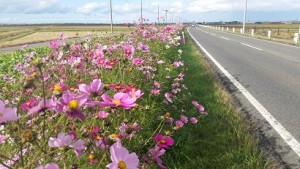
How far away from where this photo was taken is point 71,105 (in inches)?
49.5

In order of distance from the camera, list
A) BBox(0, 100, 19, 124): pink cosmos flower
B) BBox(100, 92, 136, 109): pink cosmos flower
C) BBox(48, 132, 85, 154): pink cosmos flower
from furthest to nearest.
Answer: BBox(100, 92, 136, 109): pink cosmos flower → BBox(48, 132, 85, 154): pink cosmos flower → BBox(0, 100, 19, 124): pink cosmos flower

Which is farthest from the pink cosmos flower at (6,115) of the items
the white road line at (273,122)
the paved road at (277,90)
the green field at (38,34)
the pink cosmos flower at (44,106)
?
the green field at (38,34)

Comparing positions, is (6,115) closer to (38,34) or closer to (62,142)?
(62,142)

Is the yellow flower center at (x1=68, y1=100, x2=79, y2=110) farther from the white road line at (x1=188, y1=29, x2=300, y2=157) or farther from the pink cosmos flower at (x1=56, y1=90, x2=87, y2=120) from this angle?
the white road line at (x1=188, y1=29, x2=300, y2=157)

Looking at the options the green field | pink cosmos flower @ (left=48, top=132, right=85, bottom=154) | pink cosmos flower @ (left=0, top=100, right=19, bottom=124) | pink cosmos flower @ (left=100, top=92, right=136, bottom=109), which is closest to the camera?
pink cosmos flower @ (left=0, top=100, right=19, bottom=124)

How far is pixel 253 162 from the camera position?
3.38 m

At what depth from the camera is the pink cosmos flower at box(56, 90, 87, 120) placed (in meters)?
1.26

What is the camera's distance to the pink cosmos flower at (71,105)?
1.26 meters

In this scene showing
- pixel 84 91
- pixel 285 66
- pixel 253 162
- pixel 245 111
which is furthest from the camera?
pixel 285 66

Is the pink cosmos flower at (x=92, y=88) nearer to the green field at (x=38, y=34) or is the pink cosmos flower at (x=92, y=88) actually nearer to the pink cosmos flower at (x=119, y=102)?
the pink cosmos flower at (x=119, y=102)

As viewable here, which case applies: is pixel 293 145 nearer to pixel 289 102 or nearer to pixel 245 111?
pixel 245 111

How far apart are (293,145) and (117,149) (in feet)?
10.5

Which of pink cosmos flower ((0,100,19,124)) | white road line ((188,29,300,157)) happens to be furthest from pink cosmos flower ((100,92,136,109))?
white road line ((188,29,300,157))

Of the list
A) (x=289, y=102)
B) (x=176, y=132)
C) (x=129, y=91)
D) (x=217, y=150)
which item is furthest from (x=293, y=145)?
(x=129, y=91)
